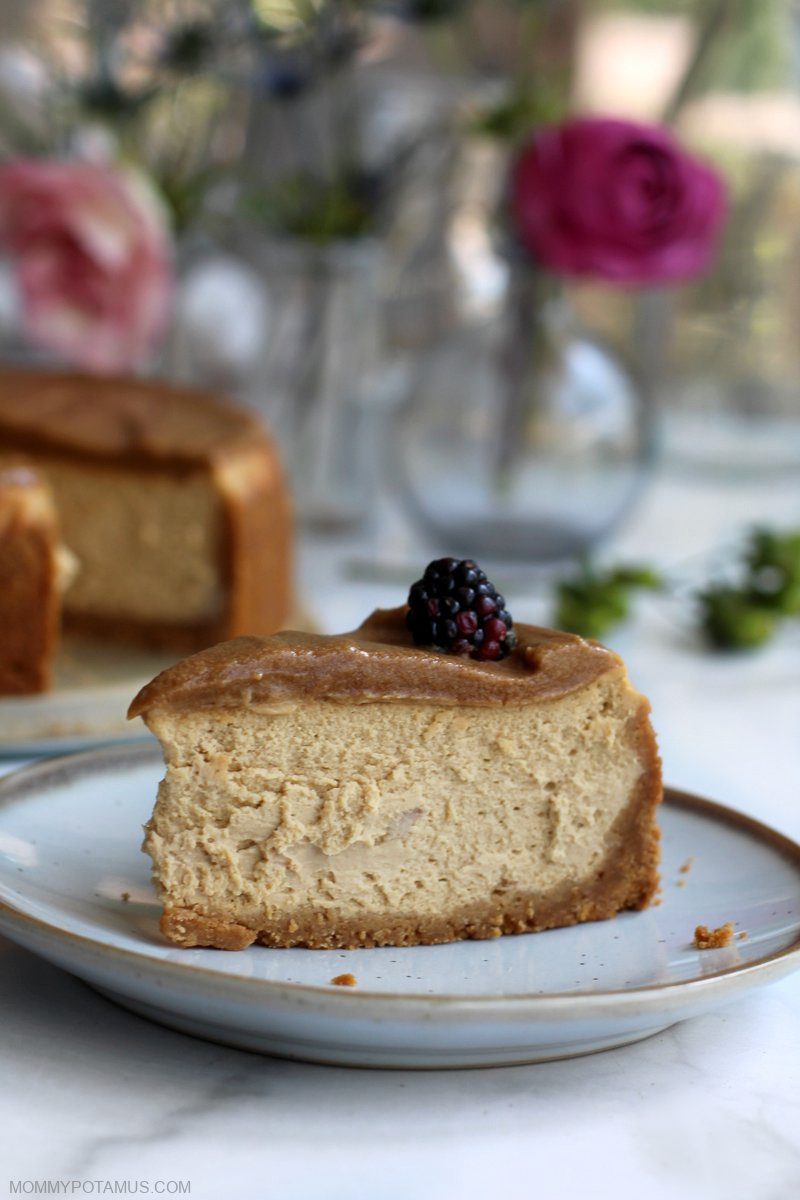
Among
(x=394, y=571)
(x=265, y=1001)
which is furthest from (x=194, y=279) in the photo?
(x=265, y=1001)

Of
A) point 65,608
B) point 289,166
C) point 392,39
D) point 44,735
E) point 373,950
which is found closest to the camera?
point 373,950

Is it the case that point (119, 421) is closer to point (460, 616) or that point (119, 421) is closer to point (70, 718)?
point (70, 718)

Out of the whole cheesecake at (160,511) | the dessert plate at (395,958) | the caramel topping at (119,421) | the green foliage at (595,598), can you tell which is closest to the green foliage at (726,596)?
the green foliage at (595,598)

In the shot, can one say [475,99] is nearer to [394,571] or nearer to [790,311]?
[790,311]

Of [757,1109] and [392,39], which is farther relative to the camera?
[392,39]

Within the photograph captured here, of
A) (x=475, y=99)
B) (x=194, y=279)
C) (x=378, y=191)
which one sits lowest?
(x=194, y=279)

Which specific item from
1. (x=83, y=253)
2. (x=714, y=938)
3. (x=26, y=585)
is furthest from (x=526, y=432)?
(x=714, y=938)
